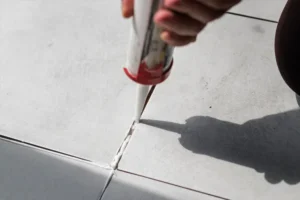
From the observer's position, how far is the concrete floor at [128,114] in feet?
2.25

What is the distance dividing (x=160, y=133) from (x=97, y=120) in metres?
0.11

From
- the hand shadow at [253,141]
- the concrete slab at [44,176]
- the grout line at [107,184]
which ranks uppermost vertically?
the hand shadow at [253,141]

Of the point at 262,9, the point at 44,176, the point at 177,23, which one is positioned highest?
the point at 177,23

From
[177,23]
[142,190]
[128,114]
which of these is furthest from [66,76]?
[177,23]

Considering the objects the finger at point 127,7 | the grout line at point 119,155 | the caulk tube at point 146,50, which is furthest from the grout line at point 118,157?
the finger at point 127,7

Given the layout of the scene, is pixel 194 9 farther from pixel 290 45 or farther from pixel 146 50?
pixel 290 45

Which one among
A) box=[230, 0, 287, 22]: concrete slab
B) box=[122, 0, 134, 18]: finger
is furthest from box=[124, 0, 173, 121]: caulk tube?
box=[230, 0, 287, 22]: concrete slab

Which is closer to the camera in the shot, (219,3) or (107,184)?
(219,3)

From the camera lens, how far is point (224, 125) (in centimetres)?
75

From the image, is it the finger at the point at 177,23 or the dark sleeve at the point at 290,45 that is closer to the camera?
the finger at the point at 177,23

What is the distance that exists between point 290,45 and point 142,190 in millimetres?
340

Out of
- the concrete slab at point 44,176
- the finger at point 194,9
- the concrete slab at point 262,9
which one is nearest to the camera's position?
the finger at point 194,9

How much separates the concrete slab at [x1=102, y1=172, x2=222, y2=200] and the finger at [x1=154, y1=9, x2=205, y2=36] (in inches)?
11.4

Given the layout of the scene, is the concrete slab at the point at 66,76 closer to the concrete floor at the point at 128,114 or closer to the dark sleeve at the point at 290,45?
the concrete floor at the point at 128,114
